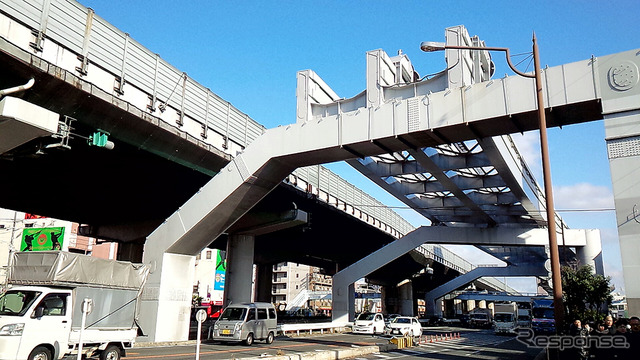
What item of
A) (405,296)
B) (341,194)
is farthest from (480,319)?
(341,194)

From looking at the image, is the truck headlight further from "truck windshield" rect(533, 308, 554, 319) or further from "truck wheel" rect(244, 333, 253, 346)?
"truck windshield" rect(533, 308, 554, 319)

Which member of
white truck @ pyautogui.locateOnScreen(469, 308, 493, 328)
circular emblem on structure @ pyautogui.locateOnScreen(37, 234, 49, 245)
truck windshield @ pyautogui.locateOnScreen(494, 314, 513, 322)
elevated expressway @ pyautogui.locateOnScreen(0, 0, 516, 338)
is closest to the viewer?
elevated expressway @ pyautogui.locateOnScreen(0, 0, 516, 338)

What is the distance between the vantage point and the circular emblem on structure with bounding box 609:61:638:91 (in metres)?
15.4

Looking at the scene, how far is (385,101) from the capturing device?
69.0ft

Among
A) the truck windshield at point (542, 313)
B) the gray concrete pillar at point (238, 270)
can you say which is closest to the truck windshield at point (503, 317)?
the truck windshield at point (542, 313)

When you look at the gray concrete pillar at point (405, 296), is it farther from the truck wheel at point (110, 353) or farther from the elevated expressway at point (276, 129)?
the truck wheel at point (110, 353)

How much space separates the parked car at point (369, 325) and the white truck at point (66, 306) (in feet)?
80.2

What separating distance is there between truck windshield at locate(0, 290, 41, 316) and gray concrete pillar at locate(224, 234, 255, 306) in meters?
24.2

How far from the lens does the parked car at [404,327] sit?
3422 centimetres

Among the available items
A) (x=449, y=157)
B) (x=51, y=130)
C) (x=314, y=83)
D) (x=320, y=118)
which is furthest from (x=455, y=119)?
(x=51, y=130)

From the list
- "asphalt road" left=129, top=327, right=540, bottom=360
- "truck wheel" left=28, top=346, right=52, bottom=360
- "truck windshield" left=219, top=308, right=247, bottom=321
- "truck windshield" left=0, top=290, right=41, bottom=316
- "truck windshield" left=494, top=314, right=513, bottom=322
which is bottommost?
"asphalt road" left=129, top=327, right=540, bottom=360

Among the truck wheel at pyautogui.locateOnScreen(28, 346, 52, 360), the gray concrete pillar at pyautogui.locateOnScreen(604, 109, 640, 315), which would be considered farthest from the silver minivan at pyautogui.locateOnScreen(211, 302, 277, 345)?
the gray concrete pillar at pyautogui.locateOnScreen(604, 109, 640, 315)

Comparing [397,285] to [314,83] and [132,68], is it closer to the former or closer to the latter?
[314,83]

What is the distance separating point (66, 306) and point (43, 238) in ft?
242
